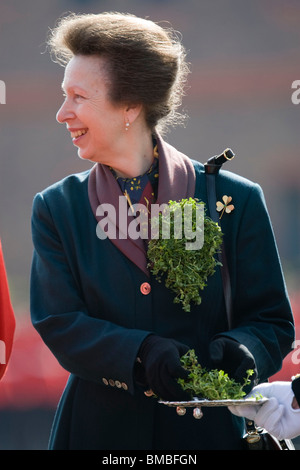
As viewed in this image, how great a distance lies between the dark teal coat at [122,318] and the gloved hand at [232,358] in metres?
0.05

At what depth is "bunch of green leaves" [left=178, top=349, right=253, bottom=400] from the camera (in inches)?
98.6

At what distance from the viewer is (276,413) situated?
2619mm

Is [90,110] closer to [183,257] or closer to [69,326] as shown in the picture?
[183,257]

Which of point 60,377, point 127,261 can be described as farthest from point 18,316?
point 127,261

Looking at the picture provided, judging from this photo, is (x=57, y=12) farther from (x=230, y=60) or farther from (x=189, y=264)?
(x=189, y=264)

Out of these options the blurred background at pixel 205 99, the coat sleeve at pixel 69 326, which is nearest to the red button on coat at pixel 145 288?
the coat sleeve at pixel 69 326

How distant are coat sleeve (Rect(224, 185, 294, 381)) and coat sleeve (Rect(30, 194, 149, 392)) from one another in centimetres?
36

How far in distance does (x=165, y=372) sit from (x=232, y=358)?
0.75 ft

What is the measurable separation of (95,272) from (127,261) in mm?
104

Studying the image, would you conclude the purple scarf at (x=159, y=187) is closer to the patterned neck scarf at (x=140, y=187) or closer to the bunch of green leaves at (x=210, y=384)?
the patterned neck scarf at (x=140, y=187)

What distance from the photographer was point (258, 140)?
9.57 metres

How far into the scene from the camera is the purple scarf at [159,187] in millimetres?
2742
